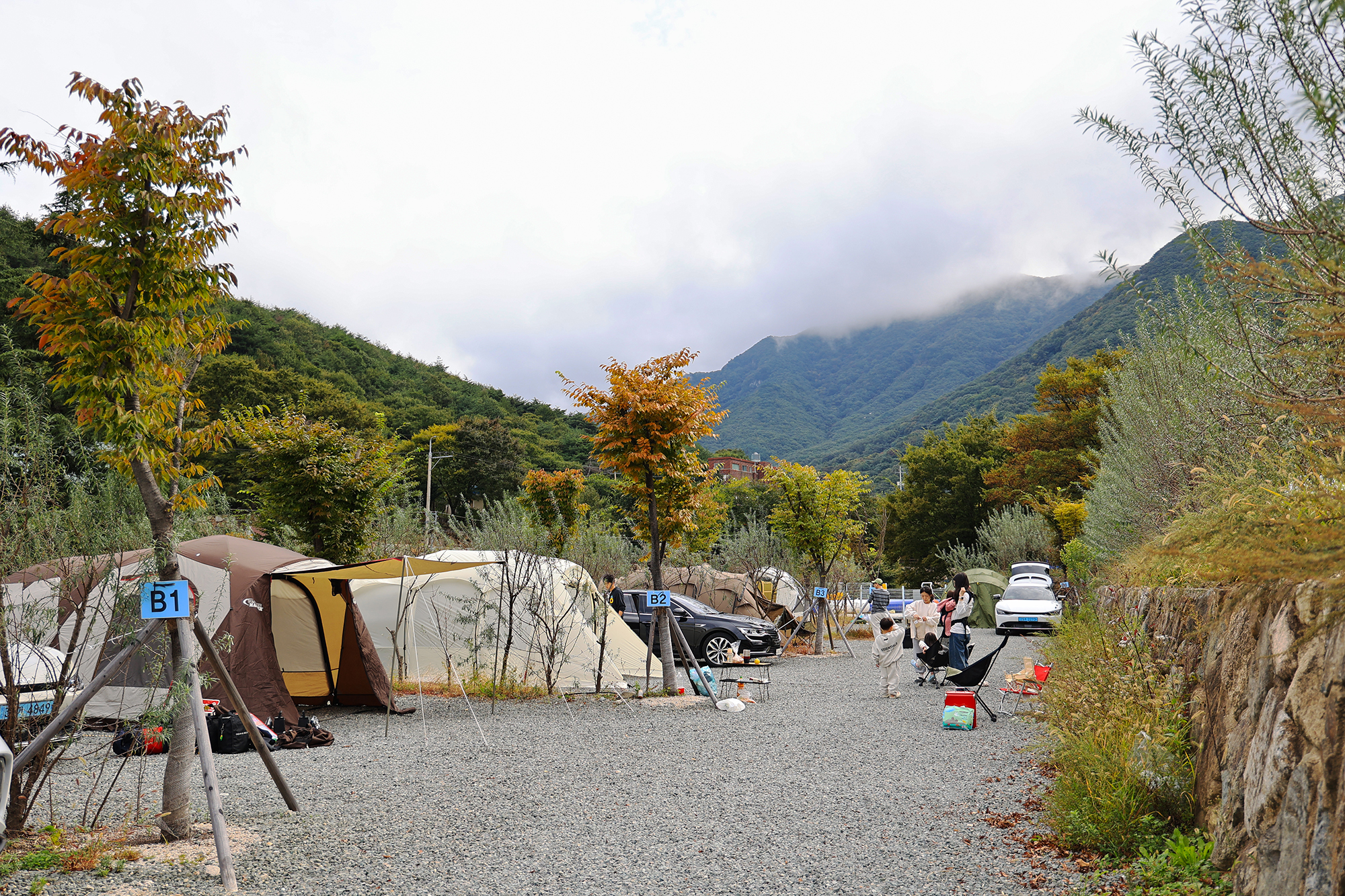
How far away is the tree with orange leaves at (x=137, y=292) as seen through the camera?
480 centimetres

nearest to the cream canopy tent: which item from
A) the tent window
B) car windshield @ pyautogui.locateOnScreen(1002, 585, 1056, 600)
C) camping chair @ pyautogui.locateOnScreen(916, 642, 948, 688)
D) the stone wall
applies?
the tent window

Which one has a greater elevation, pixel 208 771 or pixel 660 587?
pixel 660 587

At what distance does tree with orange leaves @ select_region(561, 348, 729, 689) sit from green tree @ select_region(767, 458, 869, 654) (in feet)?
18.4

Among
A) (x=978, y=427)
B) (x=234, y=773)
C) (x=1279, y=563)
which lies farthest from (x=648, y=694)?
(x=978, y=427)

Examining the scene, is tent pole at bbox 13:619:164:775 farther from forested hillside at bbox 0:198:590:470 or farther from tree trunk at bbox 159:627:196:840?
forested hillside at bbox 0:198:590:470

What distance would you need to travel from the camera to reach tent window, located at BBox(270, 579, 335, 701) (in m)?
11.4

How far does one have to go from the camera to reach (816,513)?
18406 mm

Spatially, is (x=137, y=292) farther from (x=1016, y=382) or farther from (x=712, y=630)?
(x=1016, y=382)

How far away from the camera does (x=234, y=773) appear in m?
7.00

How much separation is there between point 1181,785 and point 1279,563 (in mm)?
2369

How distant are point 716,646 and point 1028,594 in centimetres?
1087

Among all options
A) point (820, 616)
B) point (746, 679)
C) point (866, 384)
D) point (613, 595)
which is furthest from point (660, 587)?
point (866, 384)

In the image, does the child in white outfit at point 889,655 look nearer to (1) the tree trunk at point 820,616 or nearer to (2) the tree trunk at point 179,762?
(1) the tree trunk at point 820,616

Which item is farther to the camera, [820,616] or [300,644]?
[820,616]
